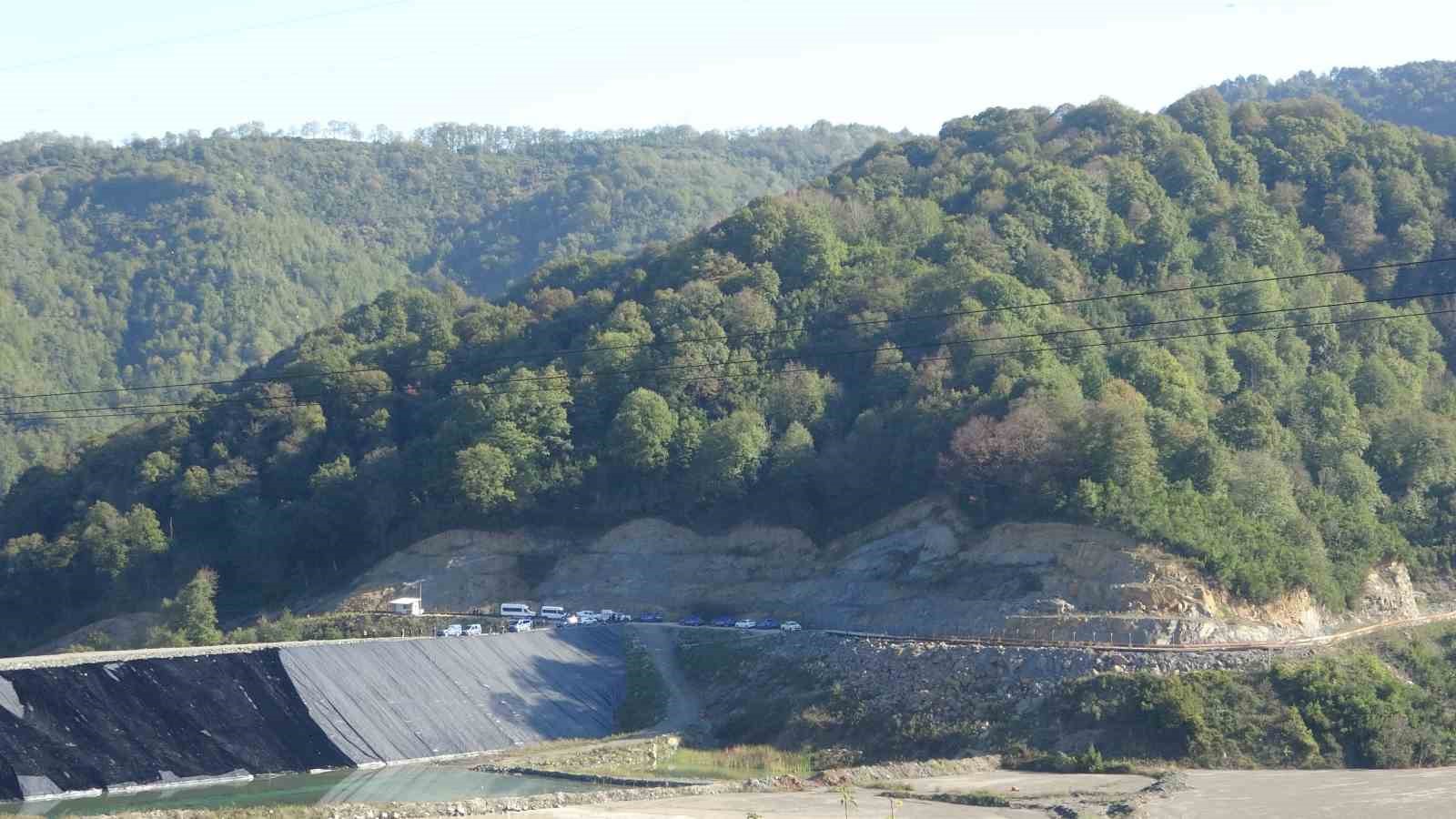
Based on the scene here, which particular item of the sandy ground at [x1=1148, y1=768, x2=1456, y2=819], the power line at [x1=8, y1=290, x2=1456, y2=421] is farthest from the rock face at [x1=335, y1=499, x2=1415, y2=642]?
the power line at [x1=8, y1=290, x2=1456, y2=421]

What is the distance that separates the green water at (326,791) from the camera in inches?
1743

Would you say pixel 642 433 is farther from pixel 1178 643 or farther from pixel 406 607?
pixel 1178 643

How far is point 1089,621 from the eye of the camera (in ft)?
A: 176

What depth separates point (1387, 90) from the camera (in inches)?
6019

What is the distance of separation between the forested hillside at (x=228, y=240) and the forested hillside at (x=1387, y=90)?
60987 mm

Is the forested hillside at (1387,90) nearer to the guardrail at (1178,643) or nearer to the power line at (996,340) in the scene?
the power line at (996,340)

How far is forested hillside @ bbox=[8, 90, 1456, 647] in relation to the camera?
201 feet

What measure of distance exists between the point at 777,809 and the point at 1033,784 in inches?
305

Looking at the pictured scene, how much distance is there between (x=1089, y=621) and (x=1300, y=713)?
7.93 meters

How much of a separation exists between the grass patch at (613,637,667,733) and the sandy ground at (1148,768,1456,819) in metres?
19.3

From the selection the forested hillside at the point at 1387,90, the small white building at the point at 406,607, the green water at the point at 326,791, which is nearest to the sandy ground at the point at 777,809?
the green water at the point at 326,791

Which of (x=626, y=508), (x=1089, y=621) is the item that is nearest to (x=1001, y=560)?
(x=1089, y=621)

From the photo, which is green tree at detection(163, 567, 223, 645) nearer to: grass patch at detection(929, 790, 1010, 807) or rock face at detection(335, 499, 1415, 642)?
rock face at detection(335, 499, 1415, 642)


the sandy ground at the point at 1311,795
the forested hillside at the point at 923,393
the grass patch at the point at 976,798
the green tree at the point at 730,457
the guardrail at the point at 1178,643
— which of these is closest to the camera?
the sandy ground at the point at 1311,795
